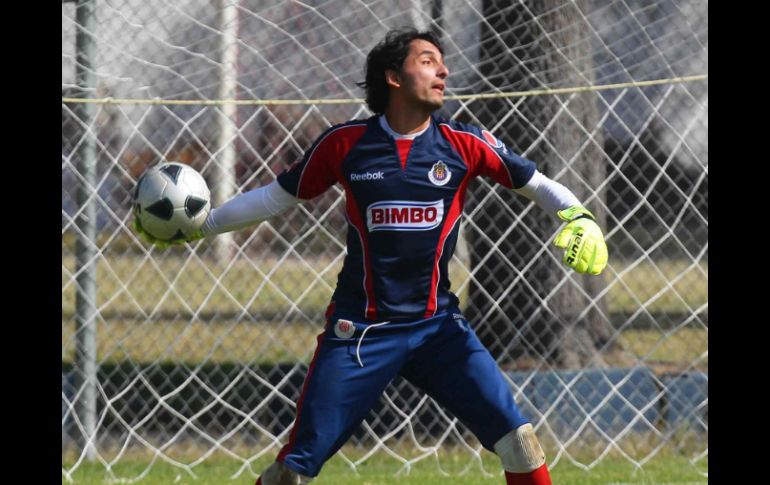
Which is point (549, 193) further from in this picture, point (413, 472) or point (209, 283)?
point (209, 283)

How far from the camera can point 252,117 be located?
5992 mm

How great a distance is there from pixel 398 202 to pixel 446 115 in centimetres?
246

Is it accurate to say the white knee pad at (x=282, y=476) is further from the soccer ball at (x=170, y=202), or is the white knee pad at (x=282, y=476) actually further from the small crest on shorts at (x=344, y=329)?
the soccer ball at (x=170, y=202)

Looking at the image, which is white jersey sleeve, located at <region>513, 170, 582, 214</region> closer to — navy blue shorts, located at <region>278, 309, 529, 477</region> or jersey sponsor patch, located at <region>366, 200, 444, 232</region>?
jersey sponsor patch, located at <region>366, 200, 444, 232</region>

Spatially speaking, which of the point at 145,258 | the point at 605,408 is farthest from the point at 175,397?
the point at 605,408

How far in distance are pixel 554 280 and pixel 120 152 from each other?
2.50m

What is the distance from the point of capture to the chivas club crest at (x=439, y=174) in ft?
13.1

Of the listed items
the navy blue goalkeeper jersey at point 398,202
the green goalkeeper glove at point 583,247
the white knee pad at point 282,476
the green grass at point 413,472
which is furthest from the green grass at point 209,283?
the green goalkeeper glove at point 583,247

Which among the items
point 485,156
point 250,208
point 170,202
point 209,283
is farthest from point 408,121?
point 209,283

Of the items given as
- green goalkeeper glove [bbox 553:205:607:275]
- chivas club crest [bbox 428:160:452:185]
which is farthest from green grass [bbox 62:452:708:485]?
chivas club crest [bbox 428:160:452:185]

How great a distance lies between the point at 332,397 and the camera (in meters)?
3.82

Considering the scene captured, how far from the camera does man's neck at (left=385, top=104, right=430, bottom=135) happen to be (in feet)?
13.3

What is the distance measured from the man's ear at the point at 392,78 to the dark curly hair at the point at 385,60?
0.05 ft

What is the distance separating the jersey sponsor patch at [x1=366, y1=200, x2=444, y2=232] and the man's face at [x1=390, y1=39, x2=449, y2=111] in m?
0.36
